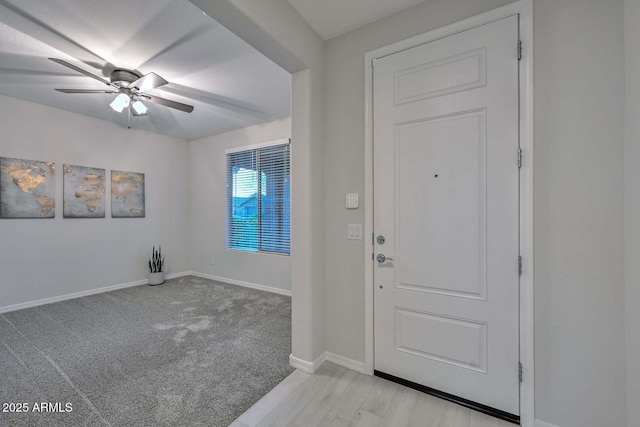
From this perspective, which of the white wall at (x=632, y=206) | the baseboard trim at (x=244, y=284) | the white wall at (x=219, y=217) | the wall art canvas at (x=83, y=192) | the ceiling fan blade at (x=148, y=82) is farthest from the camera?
the white wall at (x=219, y=217)

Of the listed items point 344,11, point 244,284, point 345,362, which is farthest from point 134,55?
point 244,284

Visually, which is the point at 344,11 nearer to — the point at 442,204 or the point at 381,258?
the point at 442,204

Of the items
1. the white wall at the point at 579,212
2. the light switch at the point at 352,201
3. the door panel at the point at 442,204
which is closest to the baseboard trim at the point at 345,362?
the door panel at the point at 442,204

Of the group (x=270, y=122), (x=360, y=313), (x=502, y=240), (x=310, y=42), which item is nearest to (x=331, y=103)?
(x=310, y=42)

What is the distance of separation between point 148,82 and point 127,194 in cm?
269

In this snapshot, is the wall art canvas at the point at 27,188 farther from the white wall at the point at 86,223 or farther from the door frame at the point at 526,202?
the door frame at the point at 526,202

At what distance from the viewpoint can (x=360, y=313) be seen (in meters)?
1.95

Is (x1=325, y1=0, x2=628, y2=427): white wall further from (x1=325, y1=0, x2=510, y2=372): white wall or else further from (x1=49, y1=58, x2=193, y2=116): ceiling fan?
(x1=49, y1=58, x2=193, y2=116): ceiling fan

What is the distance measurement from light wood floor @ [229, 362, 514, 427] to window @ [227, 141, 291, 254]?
7.62 feet

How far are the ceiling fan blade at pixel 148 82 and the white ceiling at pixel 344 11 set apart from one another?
137 cm

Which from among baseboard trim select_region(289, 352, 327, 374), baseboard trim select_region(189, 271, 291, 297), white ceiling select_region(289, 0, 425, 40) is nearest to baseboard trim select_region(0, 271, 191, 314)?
baseboard trim select_region(189, 271, 291, 297)

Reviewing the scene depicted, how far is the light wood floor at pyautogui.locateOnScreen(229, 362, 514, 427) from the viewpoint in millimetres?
1467

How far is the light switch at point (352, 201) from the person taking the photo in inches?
76.8

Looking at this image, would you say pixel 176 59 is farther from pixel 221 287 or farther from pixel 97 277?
pixel 97 277
